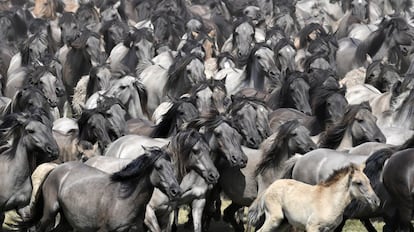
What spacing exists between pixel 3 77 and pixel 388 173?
9.95 metres

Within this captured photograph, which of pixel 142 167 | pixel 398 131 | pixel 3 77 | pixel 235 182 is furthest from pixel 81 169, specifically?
pixel 3 77

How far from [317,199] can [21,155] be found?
3.28 m

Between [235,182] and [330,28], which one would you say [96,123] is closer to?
[235,182]

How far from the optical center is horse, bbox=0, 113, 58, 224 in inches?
455

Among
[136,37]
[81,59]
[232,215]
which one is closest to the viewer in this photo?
[232,215]

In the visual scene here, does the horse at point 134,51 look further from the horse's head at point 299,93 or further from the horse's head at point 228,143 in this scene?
the horse's head at point 228,143

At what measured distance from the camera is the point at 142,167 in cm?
1071

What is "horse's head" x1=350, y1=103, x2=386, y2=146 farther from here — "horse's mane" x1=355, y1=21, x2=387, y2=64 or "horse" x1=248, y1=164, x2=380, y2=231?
"horse's mane" x1=355, y1=21, x2=387, y2=64

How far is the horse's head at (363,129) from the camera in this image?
521 inches

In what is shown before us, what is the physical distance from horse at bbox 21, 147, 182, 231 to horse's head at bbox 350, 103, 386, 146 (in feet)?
11.2

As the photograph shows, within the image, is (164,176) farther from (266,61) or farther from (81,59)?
(81,59)

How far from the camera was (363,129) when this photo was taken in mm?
13266

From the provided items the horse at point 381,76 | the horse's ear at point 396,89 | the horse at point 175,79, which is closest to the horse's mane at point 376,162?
the horse's ear at point 396,89

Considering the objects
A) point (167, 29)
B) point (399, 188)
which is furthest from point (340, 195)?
point (167, 29)
